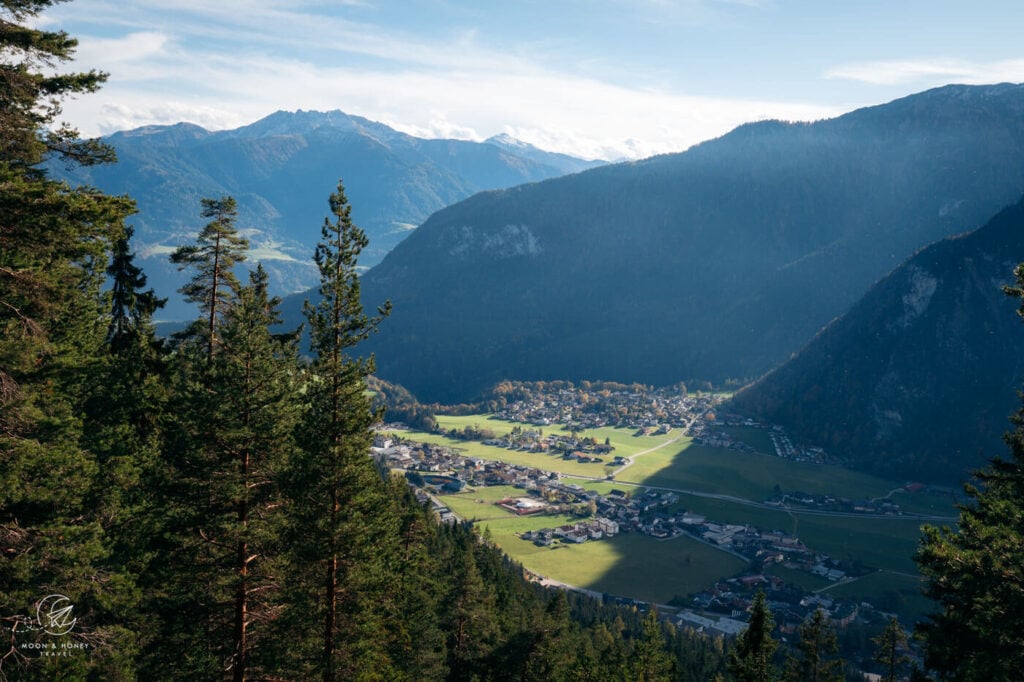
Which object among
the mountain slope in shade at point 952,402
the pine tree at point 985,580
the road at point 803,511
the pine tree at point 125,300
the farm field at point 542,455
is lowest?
the farm field at point 542,455

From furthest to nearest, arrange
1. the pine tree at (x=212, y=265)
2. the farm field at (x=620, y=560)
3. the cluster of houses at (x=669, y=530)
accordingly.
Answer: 1. the farm field at (x=620, y=560)
2. the cluster of houses at (x=669, y=530)
3. the pine tree at (x=212, y=265)

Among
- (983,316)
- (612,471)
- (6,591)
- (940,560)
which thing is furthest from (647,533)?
(983,316)

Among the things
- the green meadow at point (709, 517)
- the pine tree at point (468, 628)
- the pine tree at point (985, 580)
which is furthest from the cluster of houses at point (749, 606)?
the pine tree at point (985, 580)

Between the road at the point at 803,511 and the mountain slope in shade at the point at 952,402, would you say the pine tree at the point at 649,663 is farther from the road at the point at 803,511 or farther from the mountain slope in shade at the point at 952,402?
the mountain slope in shade at the point at 952,402

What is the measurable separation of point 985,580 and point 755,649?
12.1m

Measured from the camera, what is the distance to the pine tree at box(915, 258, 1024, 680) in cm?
1756

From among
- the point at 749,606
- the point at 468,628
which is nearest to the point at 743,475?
the point at 749,606

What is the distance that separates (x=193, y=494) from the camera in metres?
20.4

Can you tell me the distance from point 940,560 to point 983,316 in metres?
221

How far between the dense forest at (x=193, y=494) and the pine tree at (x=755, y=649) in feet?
0.36

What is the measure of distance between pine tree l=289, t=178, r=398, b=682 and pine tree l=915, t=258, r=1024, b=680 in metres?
17.5

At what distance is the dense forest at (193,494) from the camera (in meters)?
16.8

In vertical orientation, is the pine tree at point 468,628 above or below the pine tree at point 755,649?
below

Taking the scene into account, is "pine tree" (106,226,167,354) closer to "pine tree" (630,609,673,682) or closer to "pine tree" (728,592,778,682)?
"pine tree" (728,592,778,682)
